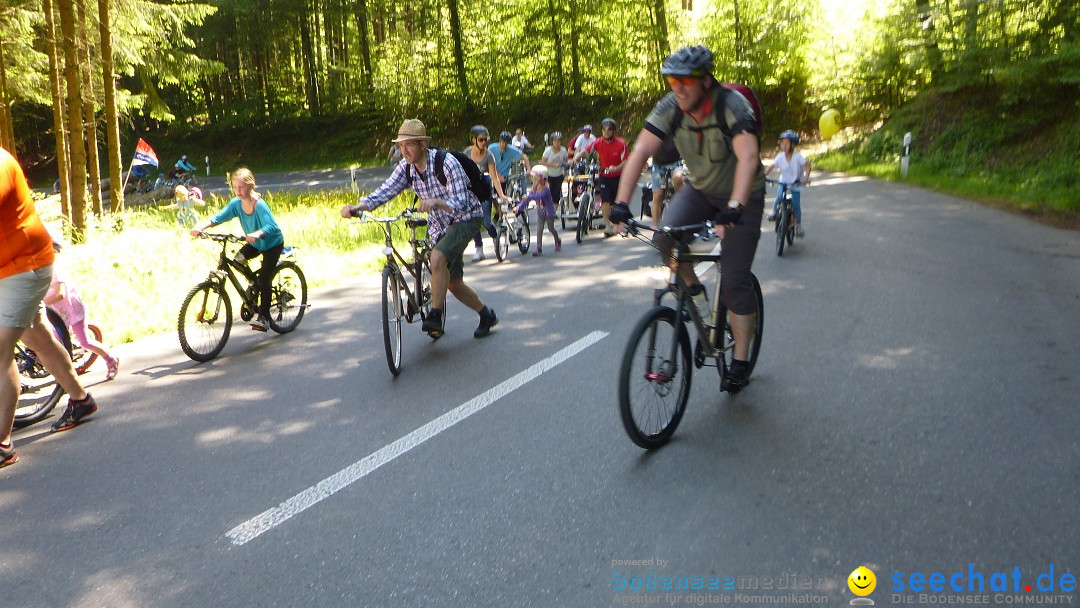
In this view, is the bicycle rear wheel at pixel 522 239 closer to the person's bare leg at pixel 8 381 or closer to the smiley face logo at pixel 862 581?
the person's bare leg at pixel 8 381

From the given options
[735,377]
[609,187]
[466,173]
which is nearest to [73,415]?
[466,173]

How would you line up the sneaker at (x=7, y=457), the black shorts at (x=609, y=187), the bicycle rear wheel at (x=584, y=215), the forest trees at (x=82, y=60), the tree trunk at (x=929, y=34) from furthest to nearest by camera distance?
the tree trunk at (x=929, y=34) < the forest trees at (x=82, y=60) < the black shorts at (x=609, y=187) < the bicycle rear wheel at (x=584, y=215) < the sneaker at (x=7, y=457)

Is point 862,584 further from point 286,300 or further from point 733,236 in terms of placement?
point 286,300

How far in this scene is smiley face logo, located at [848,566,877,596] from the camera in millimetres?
3311

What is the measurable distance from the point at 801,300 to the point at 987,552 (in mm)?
5093

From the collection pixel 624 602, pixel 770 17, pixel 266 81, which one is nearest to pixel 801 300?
pixel 624 602

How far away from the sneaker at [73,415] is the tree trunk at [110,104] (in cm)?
1304

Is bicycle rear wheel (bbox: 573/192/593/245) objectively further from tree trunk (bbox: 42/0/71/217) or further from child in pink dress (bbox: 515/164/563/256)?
tree trunk (bbox: 42/0/71/217)

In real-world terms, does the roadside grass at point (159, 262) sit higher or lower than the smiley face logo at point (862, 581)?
higher

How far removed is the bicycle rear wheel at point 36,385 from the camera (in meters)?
5.84

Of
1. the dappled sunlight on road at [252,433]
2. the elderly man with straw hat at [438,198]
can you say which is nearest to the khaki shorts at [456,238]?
the elderly man with straw hat at [438,198]

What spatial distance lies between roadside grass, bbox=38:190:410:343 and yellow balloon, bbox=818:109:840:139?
824 inches

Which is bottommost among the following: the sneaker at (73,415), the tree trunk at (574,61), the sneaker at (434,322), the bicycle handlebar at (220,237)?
the sneaker at (73,415)

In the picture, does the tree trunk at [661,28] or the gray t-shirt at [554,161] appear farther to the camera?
the tree trunk at [661,28]
